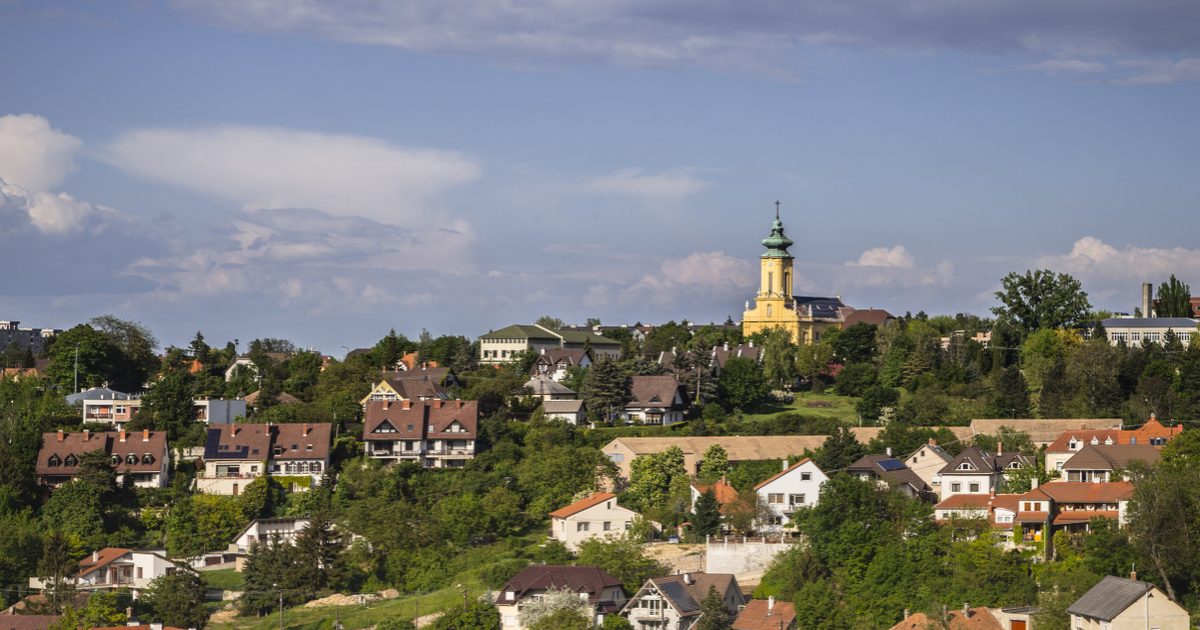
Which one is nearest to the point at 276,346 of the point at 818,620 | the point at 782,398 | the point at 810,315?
the point at 810,315

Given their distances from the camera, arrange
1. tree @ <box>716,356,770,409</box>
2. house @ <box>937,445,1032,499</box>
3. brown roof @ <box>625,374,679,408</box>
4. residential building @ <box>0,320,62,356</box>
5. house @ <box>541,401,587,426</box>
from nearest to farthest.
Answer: house @ <box>937,445,1032,499</box>, house @ <box>541,401,587,426</box>, brown roof @ <box>625,374,679,408</box>, tree @ <box>716,356,770,409</box>, residential building @ <box>0,320,62,356</box>

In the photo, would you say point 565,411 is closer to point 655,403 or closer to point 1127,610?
point 655,403

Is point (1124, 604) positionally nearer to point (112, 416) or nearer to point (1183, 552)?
point (1183, 552)

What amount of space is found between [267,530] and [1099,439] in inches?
1155

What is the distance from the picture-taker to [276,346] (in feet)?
375

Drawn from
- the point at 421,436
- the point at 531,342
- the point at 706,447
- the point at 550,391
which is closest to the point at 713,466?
the point at 706,447

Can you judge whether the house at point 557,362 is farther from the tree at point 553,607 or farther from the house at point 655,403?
the tree at point 553,607

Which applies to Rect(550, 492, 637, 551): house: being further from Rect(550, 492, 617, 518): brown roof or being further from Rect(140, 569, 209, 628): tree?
Rect(140, 569, 209, 628): tree

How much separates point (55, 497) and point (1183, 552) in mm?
37715

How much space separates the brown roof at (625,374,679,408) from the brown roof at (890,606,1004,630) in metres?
26.5

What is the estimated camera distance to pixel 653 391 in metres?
73.9

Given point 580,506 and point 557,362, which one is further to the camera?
Answer: point 557,362

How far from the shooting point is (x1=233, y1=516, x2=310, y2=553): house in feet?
194

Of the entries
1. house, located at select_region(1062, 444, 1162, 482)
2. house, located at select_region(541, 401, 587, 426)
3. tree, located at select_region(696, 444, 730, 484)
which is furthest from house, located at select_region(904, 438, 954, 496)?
house, located at select_region(541, 401, 587, 426)
